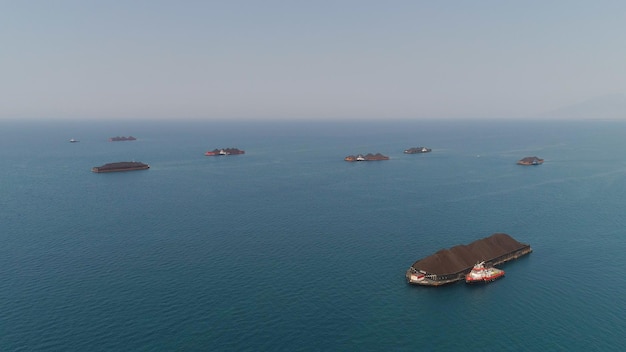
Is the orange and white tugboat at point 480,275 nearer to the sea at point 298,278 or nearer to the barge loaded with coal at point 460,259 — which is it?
the sea at point 298,278

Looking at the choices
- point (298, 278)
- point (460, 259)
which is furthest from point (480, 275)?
point (298, 278)

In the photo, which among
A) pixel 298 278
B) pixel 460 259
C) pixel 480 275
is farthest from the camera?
pixel 460 259

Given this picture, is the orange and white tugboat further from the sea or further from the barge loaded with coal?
the barge loaded with coal

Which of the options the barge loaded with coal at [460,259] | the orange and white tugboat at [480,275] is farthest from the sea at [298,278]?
the barge loaded with coal at [460,259]

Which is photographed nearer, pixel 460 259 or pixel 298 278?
pixel 298 278

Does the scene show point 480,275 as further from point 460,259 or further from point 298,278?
point 298,278

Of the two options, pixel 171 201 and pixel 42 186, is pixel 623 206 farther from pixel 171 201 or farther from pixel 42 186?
pixel 42 186

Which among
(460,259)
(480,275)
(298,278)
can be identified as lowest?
(298,278)
